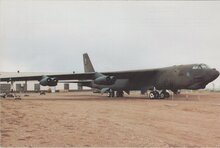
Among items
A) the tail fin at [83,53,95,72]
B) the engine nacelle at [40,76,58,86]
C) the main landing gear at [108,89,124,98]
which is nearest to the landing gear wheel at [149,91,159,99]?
the main landing gear at [108,89,124,98]

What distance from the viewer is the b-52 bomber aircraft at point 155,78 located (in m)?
31.9

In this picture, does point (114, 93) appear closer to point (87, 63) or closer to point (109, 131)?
point (87, 63)

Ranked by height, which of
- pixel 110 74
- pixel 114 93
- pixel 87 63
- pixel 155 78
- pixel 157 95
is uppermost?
pixel 87 63

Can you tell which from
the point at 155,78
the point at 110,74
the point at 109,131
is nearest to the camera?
the point at 109,131

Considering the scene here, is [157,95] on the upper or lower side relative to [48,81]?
lower

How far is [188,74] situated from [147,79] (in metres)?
5.53

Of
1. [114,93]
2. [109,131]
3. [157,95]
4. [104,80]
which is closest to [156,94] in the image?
[157,95]

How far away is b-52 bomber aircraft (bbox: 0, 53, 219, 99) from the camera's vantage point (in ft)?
105

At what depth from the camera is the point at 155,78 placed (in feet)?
117

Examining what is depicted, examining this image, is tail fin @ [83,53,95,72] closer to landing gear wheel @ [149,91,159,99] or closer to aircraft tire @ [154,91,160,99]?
landing gear wheel @ [149,91,159,99]

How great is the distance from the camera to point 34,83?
8388cm

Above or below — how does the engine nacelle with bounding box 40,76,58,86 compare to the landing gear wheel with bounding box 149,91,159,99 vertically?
above

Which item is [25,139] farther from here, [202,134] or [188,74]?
[188,74]

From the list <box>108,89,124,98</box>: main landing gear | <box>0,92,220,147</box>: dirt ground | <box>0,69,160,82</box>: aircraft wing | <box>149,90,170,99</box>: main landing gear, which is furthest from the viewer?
<box>108,89,124,98</box>: main landing gear
